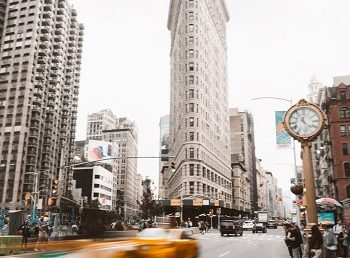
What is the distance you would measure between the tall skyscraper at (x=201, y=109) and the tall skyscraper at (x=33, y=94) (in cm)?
3494

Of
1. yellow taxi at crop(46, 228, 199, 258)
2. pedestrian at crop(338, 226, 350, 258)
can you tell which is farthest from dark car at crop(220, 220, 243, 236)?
yellow taxi at crop(46, 228, 199, 258)

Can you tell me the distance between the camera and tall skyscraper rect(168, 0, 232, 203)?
87.7m

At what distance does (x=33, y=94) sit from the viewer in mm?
112062

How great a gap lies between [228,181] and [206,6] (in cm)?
5061

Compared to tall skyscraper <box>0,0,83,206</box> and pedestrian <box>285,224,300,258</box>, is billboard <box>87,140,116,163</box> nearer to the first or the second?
tall skyscraper <box>0,0,83,206</box>

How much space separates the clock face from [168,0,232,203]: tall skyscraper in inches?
2872

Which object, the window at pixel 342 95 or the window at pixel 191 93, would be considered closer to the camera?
the window at pixel 342 95

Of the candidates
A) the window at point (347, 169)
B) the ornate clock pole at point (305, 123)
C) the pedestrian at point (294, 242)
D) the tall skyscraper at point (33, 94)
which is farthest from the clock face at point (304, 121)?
the tall skyscraper at point (33, 94)

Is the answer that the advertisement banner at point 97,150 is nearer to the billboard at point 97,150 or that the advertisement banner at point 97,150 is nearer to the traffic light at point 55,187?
the billboard at point 97,150

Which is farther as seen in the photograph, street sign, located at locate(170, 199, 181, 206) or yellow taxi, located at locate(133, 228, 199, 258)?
street sign, located at locate(170, 199, 181, 206)

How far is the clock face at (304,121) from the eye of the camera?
41.7 ft

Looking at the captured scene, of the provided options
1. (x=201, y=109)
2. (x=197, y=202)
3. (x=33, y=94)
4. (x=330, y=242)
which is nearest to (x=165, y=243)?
(x=330, y=242)

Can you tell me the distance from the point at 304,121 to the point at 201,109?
259ft

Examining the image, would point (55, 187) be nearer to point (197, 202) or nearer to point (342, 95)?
point (197, 202)
